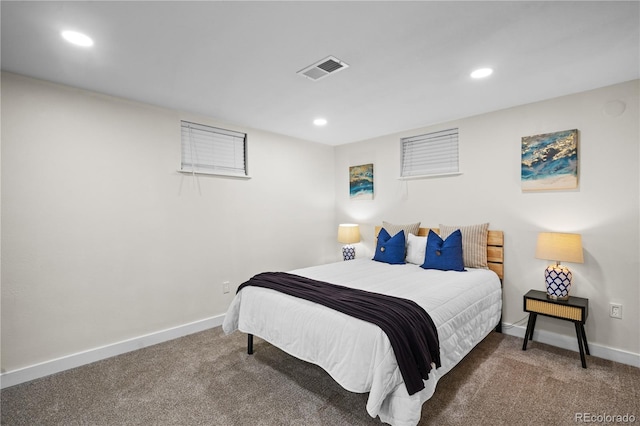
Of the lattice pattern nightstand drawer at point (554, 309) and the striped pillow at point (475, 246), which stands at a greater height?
the striped pillow at point (475, 246)

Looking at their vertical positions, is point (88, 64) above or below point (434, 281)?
above

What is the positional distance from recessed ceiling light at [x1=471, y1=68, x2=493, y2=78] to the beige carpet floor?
2407mm

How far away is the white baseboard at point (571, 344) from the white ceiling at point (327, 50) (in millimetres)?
2309

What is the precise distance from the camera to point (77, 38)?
6.34ft

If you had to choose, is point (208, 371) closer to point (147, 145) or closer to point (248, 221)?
point (248, 221)

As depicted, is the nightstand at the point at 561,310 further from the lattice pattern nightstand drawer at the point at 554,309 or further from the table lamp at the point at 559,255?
the table lamp at the point at 559,255

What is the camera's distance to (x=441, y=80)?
8.60ft

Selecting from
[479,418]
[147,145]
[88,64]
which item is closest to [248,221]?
[147,145]

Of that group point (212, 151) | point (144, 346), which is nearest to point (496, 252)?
point (212, 151)

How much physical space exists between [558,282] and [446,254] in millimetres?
958

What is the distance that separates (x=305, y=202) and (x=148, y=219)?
2.18 m

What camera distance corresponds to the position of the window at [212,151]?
11.4 feet

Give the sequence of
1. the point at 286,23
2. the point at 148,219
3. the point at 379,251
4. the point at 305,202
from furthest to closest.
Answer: the point at 305,202, the point at 379,251, the point at 148,219, the point at 286,23

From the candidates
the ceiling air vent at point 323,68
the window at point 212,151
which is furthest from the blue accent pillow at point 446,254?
the window at point 212,151
